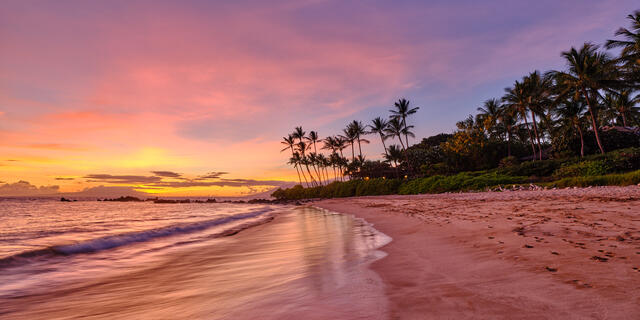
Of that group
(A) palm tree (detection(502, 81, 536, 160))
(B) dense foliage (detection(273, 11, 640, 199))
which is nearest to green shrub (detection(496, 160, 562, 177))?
(B) dense foliage (detection(273, 11, 640, 199))

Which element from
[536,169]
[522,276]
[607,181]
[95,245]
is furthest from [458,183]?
[522,276]

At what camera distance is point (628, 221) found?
477cm

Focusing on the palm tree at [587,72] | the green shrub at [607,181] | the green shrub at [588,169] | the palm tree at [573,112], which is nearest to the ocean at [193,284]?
the green shrub at [607,181]

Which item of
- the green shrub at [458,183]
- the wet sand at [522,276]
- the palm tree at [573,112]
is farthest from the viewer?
the palm tree at [573,112]

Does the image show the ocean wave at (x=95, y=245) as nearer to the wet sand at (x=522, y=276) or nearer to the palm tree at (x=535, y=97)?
the wet sand at (x=522, y=276)

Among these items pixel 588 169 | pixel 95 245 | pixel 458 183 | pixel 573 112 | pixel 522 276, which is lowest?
pixel 95 245

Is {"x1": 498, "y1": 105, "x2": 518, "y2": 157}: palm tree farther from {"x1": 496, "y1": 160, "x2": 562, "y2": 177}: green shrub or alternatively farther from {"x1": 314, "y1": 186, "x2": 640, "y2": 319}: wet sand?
{"x1": 314, "y1": 186, "x2": 640, "y2": 319}: wet sand

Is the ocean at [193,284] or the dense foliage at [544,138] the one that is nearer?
the ocean at [193,284]

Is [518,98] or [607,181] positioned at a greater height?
[518,98]

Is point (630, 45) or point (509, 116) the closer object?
point (630, 45)

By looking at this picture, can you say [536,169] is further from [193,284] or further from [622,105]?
[193,284]

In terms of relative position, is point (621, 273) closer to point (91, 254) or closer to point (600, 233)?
point (600, 233)

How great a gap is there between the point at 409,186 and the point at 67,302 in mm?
36991

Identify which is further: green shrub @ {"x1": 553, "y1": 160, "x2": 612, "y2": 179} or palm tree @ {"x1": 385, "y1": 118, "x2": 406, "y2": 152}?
palm tree @ {"x1": 385, "y1": 118, "x2": 406, "y2": 152}
